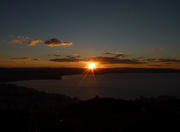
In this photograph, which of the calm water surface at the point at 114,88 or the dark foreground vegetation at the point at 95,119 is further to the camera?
the calm water surface at the point at 114,88

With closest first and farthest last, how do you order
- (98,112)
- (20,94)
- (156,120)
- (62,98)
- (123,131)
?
(123,131)
(156,120)
(98,112)
(62,98)
(20,94)

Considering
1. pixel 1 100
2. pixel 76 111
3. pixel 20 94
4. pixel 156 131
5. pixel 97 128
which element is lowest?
pixel 156 131

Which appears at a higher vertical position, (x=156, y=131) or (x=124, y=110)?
(x=124, y=110)

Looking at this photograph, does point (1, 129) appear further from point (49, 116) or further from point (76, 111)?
point (76, 111)

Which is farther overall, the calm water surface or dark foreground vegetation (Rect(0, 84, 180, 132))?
the calm water surface

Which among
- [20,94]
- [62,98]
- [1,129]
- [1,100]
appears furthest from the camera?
[20,94]

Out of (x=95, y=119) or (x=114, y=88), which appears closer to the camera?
(x=95, y=119)

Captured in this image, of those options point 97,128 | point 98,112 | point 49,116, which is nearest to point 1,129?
point 49,116

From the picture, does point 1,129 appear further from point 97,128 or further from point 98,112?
point 98,112

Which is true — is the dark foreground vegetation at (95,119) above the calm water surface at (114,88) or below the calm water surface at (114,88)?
below

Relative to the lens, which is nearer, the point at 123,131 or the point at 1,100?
the point at 123,131

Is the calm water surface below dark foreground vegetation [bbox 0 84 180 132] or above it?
above
